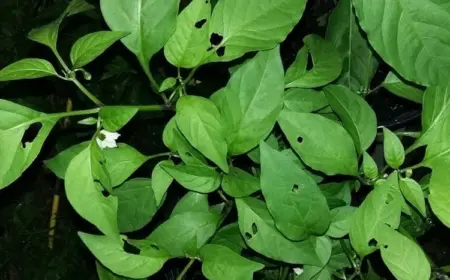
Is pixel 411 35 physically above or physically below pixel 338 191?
above

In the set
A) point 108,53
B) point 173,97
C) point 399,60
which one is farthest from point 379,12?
point 108,53

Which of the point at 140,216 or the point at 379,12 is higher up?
the point at 379,12

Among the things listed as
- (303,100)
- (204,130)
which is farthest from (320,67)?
(204,130)

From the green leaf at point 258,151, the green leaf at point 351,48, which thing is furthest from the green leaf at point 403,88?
the green leaf at point 258,151

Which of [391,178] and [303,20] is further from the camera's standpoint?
[303,20]

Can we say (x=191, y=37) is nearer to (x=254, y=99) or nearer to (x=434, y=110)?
(x=254, y=99)

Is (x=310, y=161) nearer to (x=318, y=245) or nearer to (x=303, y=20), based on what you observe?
(x=318, y=245)
